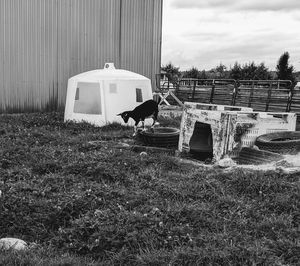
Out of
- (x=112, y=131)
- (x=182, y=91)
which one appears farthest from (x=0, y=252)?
(x=182, y=91)

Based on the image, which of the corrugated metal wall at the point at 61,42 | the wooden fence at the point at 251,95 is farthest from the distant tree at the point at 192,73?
the corrugated metal wall at the point at 61,42

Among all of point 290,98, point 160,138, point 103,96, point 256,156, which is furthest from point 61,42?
point 256,156

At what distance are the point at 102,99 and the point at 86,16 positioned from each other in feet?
13.9

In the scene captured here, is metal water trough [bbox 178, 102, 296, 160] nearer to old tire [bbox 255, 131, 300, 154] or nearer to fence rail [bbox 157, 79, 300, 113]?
old tire [bbox 255, 131, 300, 154]

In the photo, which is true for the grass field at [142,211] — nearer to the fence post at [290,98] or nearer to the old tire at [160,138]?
the old tire at [160,138]

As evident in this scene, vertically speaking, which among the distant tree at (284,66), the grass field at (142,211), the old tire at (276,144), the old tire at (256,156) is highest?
the distant tree at (284,66)

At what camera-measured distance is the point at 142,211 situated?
442 cm

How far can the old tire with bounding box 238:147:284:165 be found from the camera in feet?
21.1

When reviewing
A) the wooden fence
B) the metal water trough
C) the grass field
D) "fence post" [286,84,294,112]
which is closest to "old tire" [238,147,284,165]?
the metal water trough

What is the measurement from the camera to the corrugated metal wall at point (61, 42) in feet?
41.4

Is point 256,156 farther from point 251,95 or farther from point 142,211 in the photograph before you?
point 251,95

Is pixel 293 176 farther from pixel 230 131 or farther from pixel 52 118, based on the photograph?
pixel 52 118

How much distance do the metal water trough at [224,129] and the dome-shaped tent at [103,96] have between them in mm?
3682

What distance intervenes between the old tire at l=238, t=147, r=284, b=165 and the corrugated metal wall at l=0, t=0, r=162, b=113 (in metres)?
8.21
